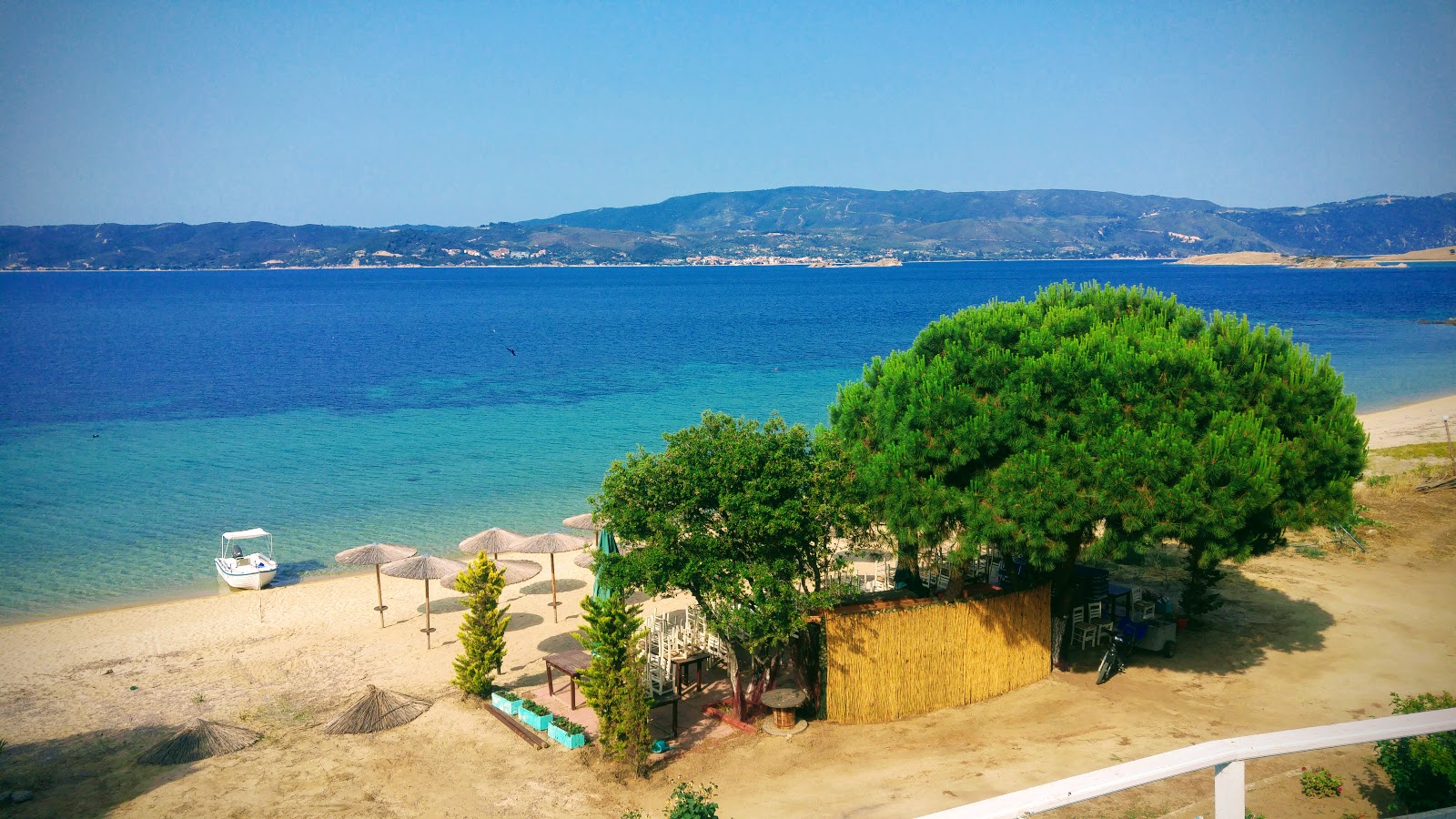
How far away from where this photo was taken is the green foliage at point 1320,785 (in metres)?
9.30

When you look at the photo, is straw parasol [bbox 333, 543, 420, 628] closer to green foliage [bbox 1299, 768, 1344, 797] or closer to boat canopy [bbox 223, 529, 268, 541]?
boat canopy [bbox 223, 529, 268, 541]

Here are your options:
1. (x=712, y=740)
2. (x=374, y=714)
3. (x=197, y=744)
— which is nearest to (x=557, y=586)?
(x=374, y=714)

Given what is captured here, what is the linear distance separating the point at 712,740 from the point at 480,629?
449cm

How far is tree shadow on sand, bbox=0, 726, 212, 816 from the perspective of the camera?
40.7 feet

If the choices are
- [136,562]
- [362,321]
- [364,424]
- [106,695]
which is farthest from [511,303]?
[106,695]

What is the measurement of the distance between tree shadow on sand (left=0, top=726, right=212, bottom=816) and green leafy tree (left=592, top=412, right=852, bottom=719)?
23.2 feet

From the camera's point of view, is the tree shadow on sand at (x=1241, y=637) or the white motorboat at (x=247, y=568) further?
the white motorboat at (x=247, y=568)

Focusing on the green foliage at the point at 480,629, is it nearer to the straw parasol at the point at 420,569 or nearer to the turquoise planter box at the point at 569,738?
the turquoise planter box at the point at 569,738

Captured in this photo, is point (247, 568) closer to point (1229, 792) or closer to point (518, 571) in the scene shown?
point (518, 571)

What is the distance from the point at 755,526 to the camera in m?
12.9

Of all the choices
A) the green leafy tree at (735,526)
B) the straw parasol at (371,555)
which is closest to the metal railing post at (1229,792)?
the green leafy tree at (735,526)

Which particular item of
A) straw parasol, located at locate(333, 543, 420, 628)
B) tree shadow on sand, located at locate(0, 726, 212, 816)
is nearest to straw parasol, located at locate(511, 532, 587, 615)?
straw parasol, located at locate(333, 543, 420, 628)

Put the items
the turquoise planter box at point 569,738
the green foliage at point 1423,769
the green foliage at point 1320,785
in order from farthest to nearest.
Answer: the turquoise planter box at point 569,738 < the green foliage at point 1320,785 < the green foliage at point 1423,769

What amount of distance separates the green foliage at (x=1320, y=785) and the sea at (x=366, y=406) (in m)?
22.3
